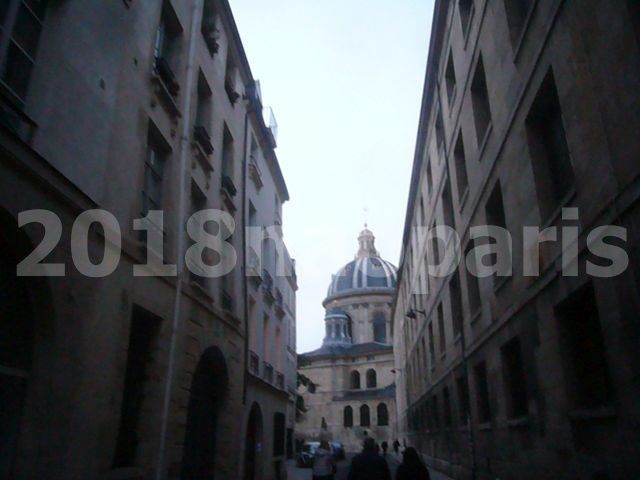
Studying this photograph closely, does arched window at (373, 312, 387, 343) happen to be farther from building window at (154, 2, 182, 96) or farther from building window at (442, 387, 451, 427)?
building window at (154, 2, 182, 96)

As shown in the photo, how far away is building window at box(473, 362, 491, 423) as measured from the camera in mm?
Result: 13828

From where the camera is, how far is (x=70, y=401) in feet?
21.6

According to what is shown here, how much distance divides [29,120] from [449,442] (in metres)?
17.3

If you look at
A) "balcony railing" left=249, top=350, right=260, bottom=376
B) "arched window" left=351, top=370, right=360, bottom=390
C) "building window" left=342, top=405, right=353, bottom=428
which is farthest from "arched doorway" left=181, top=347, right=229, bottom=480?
"arched window" left=351, top=370, right=360, bottom=390

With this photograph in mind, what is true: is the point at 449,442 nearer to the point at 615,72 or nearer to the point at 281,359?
the point at 281,359

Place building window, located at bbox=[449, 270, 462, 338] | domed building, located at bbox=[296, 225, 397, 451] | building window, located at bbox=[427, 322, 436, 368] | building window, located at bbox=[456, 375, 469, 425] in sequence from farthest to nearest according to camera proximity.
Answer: domed building, located at bbox=[296, 225, 397, 451]
building window, located at bbox=[427, 322, 436, 368]
building window, located at bbox=[449, 270, 462, 338]
building window, located at bbox=[456, 375, 469, 425]

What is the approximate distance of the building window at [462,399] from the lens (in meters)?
16.2

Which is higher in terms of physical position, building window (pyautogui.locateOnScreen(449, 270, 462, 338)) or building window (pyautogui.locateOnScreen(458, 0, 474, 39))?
building window (pyautogui.locateOnScreen(458, 0, 474, 39))

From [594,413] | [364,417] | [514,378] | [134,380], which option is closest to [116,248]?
[134,380]

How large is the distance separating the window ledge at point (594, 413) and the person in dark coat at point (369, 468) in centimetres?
263

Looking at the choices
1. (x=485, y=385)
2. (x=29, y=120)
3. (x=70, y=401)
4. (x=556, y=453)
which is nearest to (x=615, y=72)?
(x=556, y=453)

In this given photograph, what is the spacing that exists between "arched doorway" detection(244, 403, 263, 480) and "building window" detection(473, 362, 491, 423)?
620 centimetres

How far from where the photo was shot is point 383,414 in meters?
70.9

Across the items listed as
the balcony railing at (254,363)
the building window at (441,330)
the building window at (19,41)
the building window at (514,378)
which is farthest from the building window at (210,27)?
the building window at (441,330)
